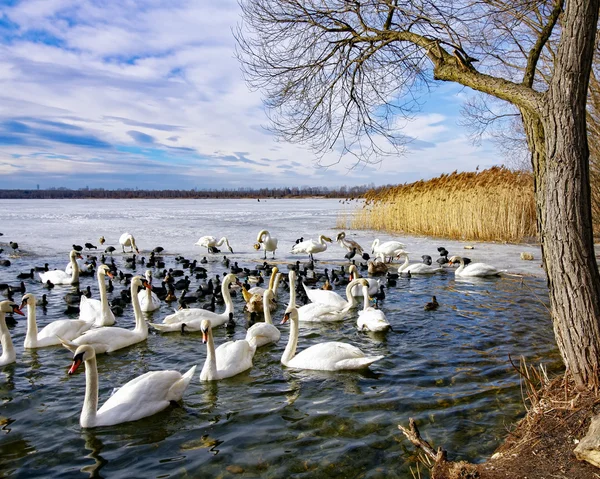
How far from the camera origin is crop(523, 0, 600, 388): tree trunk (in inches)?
173

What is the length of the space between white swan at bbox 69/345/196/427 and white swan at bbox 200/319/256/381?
686 mm

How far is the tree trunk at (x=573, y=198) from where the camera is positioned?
4406 millimetres

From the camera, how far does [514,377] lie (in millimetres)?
6277

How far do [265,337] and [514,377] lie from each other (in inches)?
135

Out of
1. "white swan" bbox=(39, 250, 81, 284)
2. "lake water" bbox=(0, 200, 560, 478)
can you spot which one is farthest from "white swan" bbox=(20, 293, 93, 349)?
"white swan" bbox=(39, 250, 81, 284)

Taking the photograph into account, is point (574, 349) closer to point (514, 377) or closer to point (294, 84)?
point (514, 377)

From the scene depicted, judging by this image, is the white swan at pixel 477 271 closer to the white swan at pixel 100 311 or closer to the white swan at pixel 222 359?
the white swan at pixel 222 359

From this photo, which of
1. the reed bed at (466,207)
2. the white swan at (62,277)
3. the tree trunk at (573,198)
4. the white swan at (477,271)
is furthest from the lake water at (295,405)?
the reed bed at (466,207)

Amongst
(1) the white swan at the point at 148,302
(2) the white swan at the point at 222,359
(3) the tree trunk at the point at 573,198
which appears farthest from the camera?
(1) the white swan at the point at 148,302

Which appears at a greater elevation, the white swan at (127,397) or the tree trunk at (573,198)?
the tree trunk at (573,198)

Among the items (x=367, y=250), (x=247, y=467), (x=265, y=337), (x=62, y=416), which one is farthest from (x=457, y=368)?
(x=367, y=250)

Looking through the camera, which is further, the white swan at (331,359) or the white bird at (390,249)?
the white bird at (390,249)

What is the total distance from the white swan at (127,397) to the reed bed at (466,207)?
16.9 metres

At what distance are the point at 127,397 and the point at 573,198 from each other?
4.57 meters
